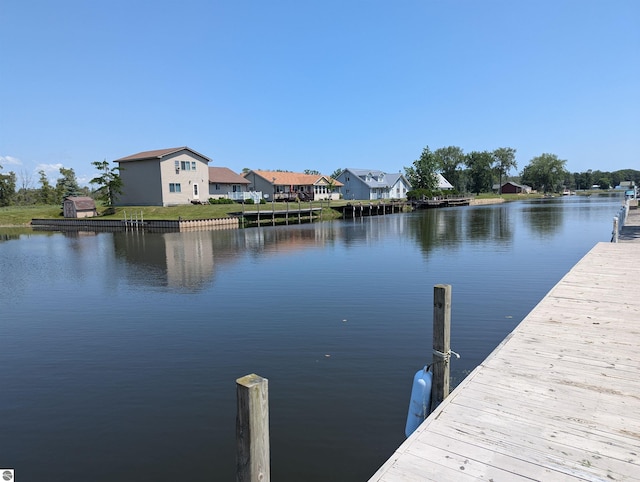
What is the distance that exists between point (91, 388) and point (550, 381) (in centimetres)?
800

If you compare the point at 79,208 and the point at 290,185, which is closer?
the point at 79,208

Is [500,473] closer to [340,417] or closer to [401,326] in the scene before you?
[340,417]

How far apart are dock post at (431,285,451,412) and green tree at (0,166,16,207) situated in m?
97.9

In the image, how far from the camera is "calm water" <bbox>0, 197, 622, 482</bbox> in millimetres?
6168

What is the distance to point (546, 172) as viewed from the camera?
143 meters

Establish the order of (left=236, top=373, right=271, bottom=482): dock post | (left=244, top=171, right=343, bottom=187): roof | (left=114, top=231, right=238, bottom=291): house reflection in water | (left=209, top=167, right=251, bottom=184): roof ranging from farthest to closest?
(left=244, top=171, right=343, bottom=187): roof < (left=209, top=167, right=251, bottom=184): roof < (left=114, top=231, right=238, bottom=291): house reflection in water < (left=236, top=373, right=271, bottom=482): dock post

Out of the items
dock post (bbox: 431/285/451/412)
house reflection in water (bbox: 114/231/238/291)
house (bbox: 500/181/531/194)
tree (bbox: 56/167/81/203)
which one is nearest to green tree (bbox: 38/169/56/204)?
tree (bbox: 56/167/81/203)

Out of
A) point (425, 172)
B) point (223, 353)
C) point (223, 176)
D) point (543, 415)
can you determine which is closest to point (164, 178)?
point (223, 176)

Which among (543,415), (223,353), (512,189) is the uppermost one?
(512,189)

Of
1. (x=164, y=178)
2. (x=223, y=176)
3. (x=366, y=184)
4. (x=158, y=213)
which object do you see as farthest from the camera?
(x=366, y=184)

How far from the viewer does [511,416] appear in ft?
15.4

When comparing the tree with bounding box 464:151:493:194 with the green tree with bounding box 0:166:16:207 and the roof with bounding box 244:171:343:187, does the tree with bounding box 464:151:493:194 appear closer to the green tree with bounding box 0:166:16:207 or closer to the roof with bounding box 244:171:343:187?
the roof with bounding box 244:171:343:187

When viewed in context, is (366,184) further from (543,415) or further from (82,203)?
(543,415)

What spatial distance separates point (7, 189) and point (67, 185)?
578 inches
